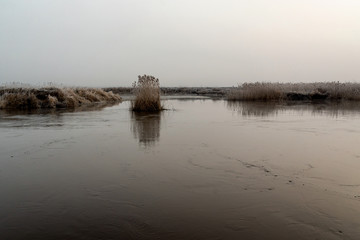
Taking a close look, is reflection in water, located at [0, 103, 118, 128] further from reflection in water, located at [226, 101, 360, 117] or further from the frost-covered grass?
the frost-covered grass

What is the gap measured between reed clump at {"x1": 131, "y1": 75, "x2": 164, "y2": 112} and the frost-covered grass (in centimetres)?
1016

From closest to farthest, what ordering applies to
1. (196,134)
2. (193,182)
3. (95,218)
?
(95,218), (193,182), (196,134)

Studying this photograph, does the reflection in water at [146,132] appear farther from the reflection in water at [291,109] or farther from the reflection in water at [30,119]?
the reflection in water at [291,109]

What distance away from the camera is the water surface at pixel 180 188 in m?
2.59

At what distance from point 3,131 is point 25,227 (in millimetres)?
6127

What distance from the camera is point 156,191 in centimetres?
347

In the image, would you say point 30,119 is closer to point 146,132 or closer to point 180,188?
point 146,132

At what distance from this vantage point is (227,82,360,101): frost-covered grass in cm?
2148

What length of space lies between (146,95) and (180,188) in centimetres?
941

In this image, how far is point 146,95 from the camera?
41.8ft

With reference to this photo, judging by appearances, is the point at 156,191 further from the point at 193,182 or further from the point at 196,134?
the point at 196,134

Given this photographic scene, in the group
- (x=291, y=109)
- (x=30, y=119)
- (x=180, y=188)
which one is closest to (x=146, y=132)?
(x=180, y=188)

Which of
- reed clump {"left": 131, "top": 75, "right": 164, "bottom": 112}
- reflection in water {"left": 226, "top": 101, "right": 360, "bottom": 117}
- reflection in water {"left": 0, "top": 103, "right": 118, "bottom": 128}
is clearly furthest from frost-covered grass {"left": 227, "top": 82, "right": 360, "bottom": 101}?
reflection in water {"left": 0, "top": 103, "right": 118, "bottom": 128}

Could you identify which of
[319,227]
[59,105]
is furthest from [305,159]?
[59,105]
